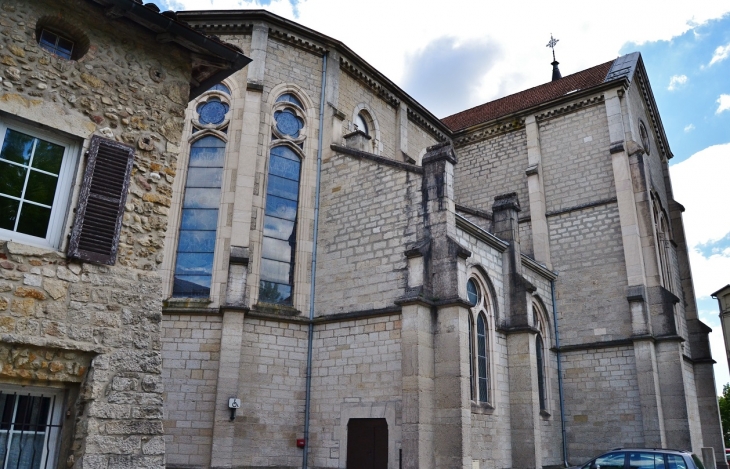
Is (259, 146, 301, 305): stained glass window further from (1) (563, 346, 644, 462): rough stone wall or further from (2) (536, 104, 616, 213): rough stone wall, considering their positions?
(2) (536, 104, 616, 213): rough stone wall

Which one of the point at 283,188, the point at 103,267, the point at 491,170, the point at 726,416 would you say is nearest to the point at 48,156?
the point at 103,267

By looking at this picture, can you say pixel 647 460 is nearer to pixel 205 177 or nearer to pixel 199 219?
pixel 199 219

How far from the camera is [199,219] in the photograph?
14.1 meters

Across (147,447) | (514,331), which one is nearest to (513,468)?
(514,331)

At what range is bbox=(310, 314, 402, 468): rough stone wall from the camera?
473 inches

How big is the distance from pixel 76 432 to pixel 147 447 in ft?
2.03

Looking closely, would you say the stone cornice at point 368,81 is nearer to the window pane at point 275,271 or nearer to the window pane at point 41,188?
the window pane at point 275,271

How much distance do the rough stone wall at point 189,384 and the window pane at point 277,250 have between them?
2.13 m

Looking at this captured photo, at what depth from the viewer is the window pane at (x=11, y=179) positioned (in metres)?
5.23

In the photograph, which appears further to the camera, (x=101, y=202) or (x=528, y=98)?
(x=528, y=98)

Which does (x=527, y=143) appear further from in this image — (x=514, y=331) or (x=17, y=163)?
(x=17, y=163)

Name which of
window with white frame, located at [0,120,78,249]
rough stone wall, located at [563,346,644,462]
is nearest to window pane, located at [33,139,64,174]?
window with white frame, located at [0,120,78,249]

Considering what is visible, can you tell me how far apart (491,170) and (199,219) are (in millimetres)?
12827

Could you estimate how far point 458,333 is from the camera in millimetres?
11492
